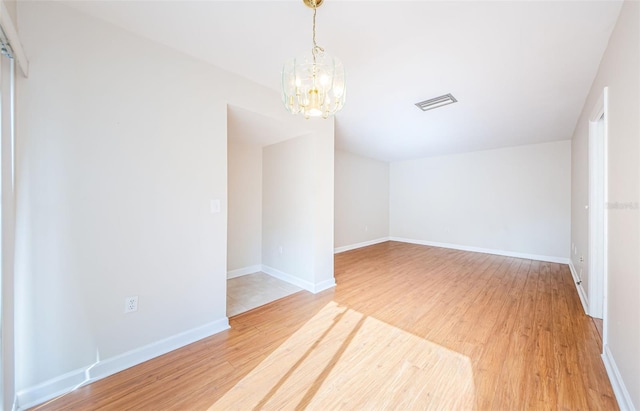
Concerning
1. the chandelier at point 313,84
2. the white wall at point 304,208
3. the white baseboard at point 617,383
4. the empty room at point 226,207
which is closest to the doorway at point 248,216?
the empty room at point 226,207

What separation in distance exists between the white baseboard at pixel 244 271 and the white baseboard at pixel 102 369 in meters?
1.56

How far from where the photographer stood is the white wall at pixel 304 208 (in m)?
3.12

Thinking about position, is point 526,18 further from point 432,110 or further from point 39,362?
point 39,362

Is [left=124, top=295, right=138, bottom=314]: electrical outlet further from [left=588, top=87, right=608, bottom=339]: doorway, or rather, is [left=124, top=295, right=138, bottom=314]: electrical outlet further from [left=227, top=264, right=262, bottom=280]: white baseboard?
[left=588, top=87, right=608, bottom=339]: doorway

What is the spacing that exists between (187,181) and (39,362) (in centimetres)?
145

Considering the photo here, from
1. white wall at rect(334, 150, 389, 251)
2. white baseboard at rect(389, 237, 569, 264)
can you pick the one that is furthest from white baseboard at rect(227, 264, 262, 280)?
white baseboard at rect(389, 237, 569, 264)

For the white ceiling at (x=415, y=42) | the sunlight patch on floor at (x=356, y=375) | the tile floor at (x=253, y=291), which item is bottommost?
the sunlight patch on floor at (x=356, y=375)

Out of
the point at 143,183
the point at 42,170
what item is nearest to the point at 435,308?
the point at 143,183

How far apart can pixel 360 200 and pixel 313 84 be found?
4.65m

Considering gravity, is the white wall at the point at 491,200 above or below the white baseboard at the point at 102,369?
above

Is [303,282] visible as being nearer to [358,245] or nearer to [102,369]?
[102,369]

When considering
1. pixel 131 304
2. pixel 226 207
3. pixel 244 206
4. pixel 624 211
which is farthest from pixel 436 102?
pixel 131 304

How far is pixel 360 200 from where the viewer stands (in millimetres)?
6051

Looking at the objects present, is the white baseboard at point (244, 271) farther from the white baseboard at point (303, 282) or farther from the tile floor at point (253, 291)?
the white baseboard at point (303, 282)
